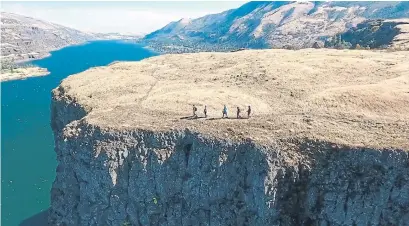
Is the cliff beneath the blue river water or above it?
above

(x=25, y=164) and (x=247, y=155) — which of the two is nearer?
(x=247, y=155)

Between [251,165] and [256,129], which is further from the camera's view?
[256,129]

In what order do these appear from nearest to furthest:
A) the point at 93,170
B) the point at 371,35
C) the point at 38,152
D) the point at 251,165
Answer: the point at 251,165 < the point at 93,170 < the point at 38,152 < the point at 371,35

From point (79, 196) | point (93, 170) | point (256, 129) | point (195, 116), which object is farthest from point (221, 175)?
point (79, 196)

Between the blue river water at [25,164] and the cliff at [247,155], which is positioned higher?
the cliff at [247,155]

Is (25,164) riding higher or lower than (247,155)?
lower

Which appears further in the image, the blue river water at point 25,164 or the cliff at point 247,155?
the blue river water at point 25,164

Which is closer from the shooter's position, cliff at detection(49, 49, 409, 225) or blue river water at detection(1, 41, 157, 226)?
cliff at detection(49, 49, 409, 225)

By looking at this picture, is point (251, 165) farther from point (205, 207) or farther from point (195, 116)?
point (195, 116)
